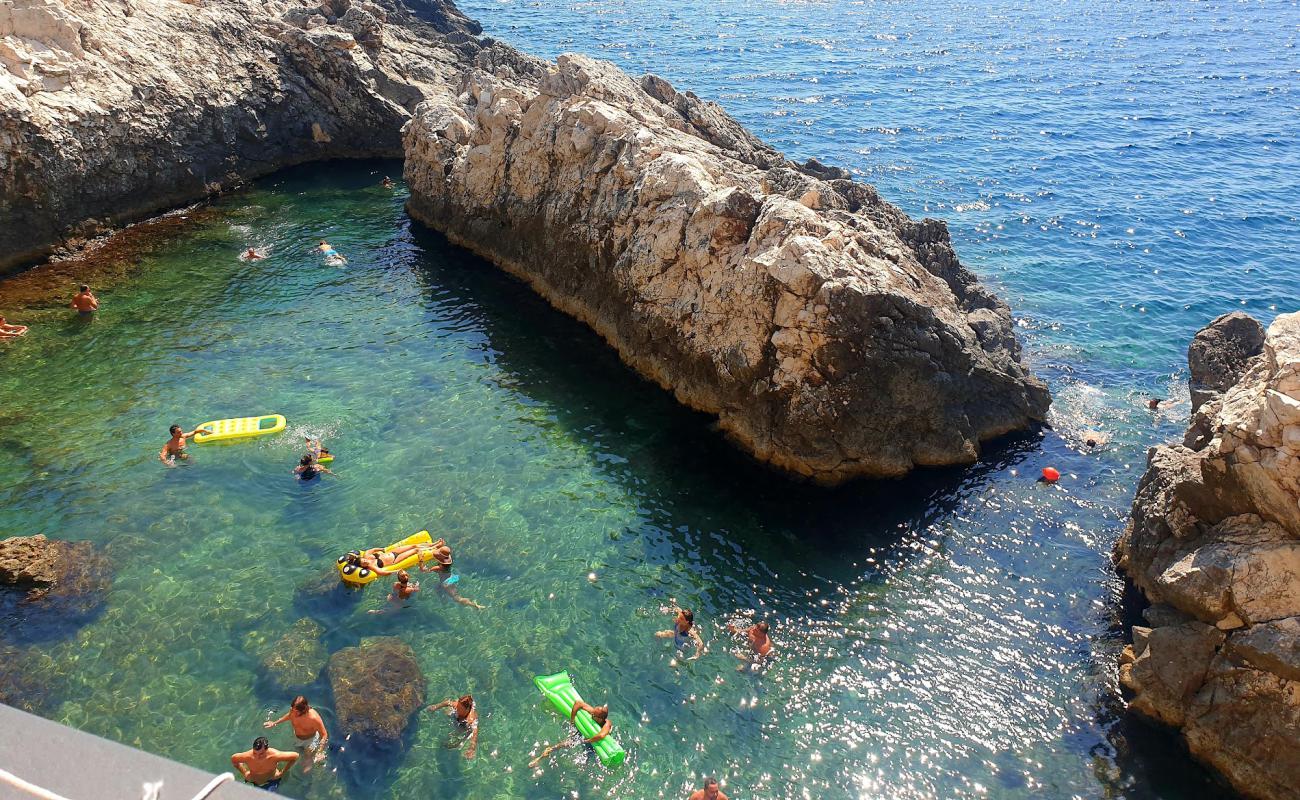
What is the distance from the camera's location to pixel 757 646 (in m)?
17.2

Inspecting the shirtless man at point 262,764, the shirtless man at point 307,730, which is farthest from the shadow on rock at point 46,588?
the shirtless man at point 307,730

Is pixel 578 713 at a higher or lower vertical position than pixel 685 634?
lower

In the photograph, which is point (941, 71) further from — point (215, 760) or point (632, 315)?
point (215, 760)

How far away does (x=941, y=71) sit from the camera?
63.7 m

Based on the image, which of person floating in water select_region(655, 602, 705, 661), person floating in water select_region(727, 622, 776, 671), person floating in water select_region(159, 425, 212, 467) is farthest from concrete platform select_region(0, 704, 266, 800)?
person floating in water select_region(159, 425, 212, 467)

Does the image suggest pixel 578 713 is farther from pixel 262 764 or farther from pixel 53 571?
pixel 53 571

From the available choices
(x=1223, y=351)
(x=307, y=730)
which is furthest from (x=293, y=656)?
(x=1223, y=351)

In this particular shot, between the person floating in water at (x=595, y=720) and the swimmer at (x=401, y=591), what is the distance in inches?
189

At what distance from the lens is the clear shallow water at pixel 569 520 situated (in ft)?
50.5

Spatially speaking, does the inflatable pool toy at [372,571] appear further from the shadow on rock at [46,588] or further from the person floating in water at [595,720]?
the person floating in water at [595,720]

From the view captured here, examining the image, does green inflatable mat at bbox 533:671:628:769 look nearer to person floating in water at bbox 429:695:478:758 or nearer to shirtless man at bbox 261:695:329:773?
person floating in water at bbox 429:695:478:758

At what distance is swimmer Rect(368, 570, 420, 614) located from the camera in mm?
17922

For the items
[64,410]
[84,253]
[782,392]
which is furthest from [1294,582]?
[84,253]

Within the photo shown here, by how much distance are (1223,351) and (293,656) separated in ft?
84.2
